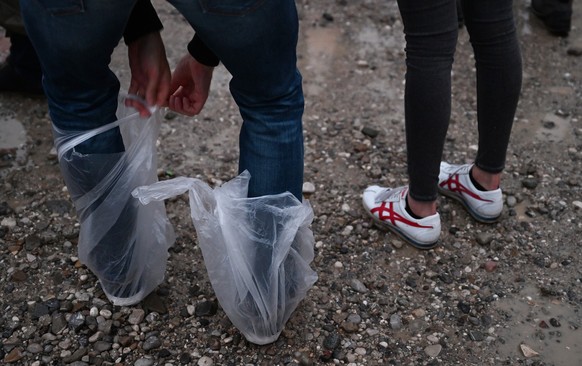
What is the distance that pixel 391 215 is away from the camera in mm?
2121

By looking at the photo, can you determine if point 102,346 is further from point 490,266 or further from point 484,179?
point 484,179

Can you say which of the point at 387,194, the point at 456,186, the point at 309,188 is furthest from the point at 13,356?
the point at 456,186

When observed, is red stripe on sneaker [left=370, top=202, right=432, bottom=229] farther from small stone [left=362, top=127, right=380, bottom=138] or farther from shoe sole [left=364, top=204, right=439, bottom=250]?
small stone [left=362, top=127, right=380, bottom=138]

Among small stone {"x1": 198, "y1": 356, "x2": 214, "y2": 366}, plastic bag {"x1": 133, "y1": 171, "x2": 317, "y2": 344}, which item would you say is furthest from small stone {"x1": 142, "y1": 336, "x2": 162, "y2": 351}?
plastic bag {"x1": 133, "y1": 171, "x2": 317, "y2": 344}

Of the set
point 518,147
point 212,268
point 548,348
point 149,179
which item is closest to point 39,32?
point 149,179

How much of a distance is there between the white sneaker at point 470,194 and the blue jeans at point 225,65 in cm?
84

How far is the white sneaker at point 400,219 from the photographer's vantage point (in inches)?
81.0

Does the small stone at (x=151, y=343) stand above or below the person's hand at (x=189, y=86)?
below

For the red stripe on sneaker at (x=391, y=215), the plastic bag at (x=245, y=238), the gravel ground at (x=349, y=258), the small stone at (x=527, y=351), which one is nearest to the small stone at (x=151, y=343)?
the gravel ground at (x=349, y=258)

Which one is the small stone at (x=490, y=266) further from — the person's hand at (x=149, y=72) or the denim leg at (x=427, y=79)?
the person's hand at (x=149, y=72)

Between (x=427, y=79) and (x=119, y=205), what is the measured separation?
86 cm

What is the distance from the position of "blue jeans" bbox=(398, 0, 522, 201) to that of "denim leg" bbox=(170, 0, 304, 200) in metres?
0.44

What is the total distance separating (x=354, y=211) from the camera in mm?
2250

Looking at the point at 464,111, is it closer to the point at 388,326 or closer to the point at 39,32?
the point at 388,326
